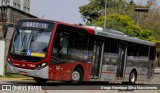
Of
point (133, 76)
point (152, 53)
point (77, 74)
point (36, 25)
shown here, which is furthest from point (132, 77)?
point (36, 25)

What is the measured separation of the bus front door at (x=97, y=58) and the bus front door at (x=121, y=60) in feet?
8.20

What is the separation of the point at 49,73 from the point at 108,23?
43.8 metres

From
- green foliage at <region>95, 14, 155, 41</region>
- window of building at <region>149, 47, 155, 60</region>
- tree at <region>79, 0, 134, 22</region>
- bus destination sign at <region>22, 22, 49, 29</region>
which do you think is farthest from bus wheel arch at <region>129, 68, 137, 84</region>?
tree at <region>79, 0, 134, 22</region>

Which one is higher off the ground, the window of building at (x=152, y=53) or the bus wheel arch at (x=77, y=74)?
the window of building at (x=152, y=53)

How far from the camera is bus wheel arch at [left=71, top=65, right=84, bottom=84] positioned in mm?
22047

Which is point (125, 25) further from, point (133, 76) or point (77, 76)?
point (77, 76)

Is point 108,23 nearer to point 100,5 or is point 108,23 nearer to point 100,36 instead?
point 100,5

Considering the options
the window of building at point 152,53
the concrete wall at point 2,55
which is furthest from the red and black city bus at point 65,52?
the concrete wall at point 2,55

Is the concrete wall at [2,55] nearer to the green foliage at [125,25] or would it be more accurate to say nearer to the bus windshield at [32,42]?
the bus windshield at [32,42]

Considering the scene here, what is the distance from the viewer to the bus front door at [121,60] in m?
26.8

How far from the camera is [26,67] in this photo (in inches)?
797

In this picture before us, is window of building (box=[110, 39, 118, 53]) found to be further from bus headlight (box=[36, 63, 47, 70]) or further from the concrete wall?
bus headlight (box=[36, 63, 47, 70])

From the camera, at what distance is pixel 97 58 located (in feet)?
79.7

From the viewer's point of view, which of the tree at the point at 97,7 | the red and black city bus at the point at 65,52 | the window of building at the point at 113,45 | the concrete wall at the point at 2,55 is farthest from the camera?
the tree at the point at 97,7
